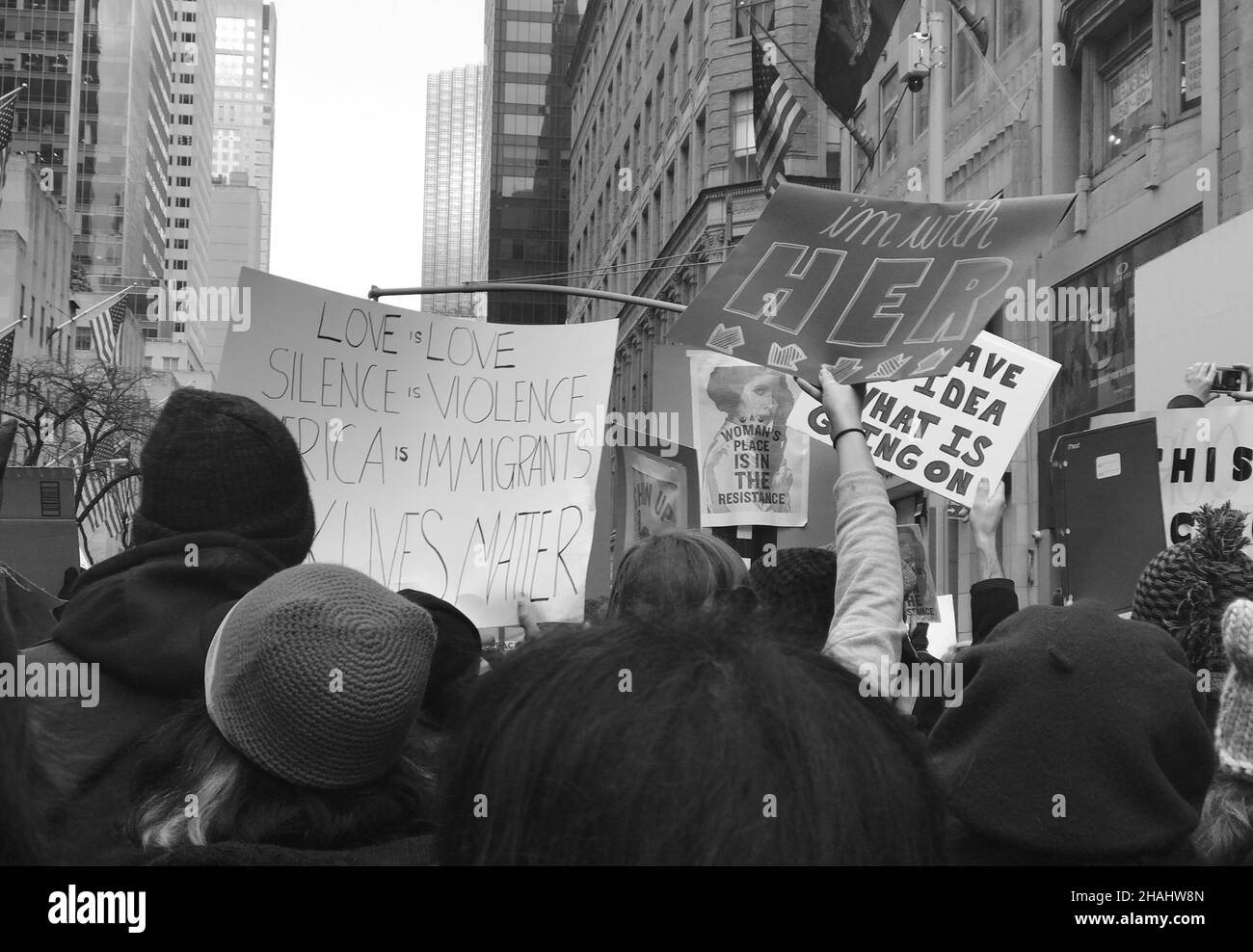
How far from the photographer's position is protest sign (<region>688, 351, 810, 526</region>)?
20.4 ft

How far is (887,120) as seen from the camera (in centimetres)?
2473

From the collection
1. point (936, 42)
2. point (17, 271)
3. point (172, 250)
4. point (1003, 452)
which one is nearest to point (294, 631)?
point (1003, 452)

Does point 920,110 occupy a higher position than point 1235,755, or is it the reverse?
point 920,110

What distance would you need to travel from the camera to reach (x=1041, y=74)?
18094 millimetres

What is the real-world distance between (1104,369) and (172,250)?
460ft

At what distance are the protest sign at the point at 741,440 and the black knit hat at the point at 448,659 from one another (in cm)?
314

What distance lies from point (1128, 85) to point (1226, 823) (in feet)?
52.7

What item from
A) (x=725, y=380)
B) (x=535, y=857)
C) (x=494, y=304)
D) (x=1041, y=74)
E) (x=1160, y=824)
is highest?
(x=494, y=304)

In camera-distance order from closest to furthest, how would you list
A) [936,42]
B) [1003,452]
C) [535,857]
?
[535,857]
[1003,452]
[936,42]

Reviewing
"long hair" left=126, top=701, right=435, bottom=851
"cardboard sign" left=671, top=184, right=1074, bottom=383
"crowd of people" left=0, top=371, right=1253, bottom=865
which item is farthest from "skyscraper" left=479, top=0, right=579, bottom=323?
"long hair" left=126, top=701, right=435, bottom=851

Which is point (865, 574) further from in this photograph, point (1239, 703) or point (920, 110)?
point (920, 110)

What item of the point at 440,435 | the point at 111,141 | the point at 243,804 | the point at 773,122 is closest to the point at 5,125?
the point at 773,122

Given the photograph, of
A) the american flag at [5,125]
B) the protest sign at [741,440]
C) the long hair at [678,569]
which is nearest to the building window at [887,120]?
the american flag at [5,125]

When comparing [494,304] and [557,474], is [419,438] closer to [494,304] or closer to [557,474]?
[557,474]
